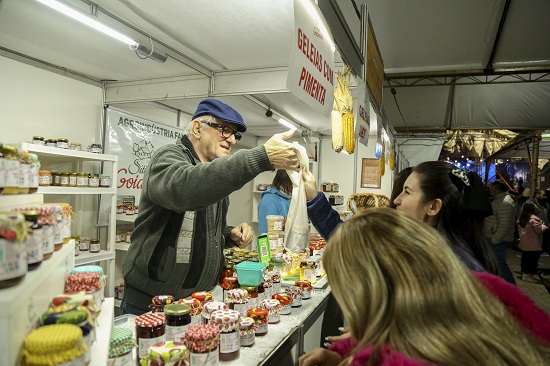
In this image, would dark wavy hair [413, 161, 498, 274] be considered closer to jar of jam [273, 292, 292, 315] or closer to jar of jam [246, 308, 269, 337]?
jar of jam [273, 292, 292, 315]

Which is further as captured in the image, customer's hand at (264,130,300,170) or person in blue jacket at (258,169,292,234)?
person in blue jacket at (258,169,292,234)

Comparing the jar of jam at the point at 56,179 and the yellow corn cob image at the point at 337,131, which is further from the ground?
the yellow corn cob image at the point at 337,131

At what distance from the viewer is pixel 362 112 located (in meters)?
3.22

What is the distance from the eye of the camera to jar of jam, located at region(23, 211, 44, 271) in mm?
855

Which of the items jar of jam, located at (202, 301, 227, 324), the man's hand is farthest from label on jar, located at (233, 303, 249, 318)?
the man's hand

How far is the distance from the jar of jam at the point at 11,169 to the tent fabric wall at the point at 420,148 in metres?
13.2

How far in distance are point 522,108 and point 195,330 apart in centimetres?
1013

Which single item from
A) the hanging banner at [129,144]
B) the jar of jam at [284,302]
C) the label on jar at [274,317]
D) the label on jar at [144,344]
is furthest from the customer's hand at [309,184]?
the hanging banner at [129,144]

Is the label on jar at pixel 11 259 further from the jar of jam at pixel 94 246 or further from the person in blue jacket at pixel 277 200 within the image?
the jar of jam at pixel 94 246


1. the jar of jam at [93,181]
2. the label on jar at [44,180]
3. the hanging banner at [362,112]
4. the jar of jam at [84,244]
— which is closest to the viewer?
the hanging banner at [362,112]

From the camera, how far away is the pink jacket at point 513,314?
2.75ft

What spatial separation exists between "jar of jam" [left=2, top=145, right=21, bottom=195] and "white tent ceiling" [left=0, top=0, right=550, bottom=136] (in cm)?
272

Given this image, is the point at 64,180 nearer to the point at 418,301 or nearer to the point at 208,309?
the point at 208,309

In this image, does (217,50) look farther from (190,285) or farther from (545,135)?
(545,135)
